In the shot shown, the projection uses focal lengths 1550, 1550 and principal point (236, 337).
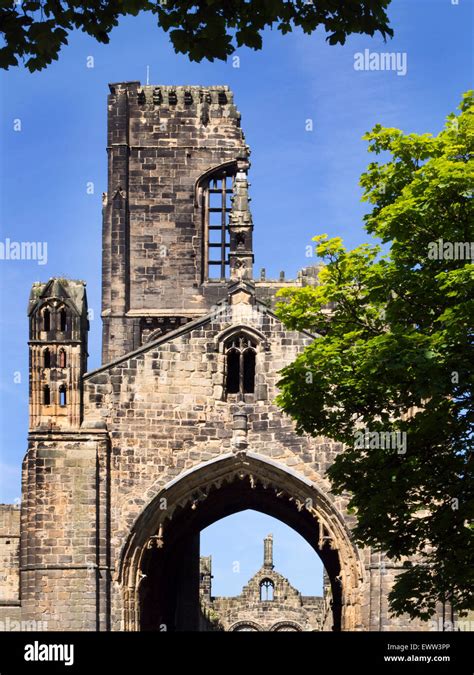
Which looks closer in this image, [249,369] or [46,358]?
[46,358]

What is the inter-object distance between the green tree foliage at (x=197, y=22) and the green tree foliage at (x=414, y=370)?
9.98 m

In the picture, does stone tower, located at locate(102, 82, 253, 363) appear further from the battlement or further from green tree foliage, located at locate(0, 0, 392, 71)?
green tree foliage, located at locate(0, 0, 392, 71)

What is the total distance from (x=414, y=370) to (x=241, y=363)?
12660 millimetres

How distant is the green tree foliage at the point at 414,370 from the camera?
25234 millimetres

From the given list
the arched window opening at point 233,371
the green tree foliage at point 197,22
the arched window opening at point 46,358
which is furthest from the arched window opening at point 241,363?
the green tree foliage at point 197,22

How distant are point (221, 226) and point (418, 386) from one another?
2458cm

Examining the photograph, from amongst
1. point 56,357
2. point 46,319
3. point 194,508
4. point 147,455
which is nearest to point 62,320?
point 46,319

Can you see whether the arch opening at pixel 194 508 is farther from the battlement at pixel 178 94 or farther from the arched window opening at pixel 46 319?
the battlement at pixel 178 94

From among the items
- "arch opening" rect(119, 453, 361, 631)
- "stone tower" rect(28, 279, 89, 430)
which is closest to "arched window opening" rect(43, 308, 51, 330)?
"stone tower" rect(28, 279, 89, 430)

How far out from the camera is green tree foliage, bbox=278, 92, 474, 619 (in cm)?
2523

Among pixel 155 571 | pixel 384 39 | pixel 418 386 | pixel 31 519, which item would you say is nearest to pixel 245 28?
pixel 384 39

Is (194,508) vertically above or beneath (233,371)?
beneath

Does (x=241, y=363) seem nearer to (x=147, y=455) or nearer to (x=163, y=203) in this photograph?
(x=147, y=455)

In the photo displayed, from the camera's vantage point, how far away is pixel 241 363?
37219 millimetres
